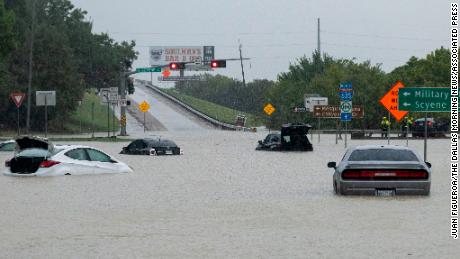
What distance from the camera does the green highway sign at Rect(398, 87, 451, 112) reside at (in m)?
35.0

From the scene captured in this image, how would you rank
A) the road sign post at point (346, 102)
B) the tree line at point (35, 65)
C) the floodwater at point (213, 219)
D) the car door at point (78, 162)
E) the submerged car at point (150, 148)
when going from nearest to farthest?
1. the floodwater at point (213, 219)
2. the car door at point (78, 162)
3. the submerged car at point (150, 148)
4. the road sign post at point (346, 102)
5. the tree line at point (35, 65)

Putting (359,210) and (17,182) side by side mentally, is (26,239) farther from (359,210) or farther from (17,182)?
(17,182)

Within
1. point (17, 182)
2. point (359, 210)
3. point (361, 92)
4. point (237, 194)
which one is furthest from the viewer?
point (361, 92)

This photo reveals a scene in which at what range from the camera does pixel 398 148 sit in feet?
78.2

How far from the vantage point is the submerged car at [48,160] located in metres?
30.5

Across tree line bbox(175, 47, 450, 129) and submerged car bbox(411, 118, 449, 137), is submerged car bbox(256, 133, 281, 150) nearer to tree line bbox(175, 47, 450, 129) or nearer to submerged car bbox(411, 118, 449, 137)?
submerged car bbox(411, 118, 449, 137)

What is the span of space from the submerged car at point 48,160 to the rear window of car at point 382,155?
1056cm

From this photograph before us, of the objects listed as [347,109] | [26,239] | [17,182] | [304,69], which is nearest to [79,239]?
[26,239]

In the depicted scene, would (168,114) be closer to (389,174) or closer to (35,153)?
(35,153)

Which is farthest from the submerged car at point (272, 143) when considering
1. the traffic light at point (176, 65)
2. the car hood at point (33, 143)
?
the car hood at point (33, 143)

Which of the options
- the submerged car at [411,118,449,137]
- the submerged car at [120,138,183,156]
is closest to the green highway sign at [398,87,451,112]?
the submerged car at [120,138,183,156]

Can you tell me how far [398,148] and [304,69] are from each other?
118038 mm

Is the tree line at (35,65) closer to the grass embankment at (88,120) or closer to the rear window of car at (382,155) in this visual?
the grass embankment at (88,120)

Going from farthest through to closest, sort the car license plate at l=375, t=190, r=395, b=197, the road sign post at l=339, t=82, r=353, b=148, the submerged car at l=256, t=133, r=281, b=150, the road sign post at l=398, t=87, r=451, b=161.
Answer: the road sign post at l=339, t=82, r=353, b=148
the submerged car at l=256, t=133, r=281, b=150
the road sign post at l=398, t=87, r=451, b=161
the car license plate at l=375, t=190, r=395, b=197
